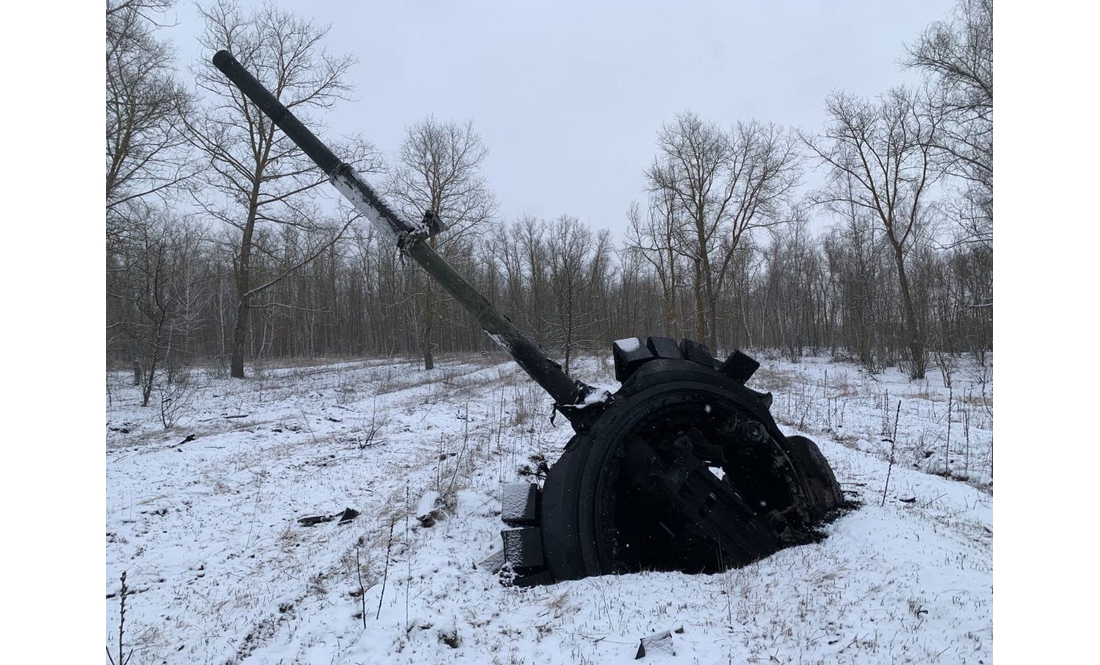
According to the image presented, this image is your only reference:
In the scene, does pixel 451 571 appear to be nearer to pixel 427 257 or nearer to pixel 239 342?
pixel 427 257

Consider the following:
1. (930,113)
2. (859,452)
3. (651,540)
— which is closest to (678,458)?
(651,540)

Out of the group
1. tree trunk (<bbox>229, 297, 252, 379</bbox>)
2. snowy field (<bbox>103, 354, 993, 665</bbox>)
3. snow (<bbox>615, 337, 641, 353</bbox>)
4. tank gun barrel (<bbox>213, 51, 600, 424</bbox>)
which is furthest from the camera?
tree trunk (<bbox>229, 297, 252, 379</bbox>)

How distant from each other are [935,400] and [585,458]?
1313 centimetres

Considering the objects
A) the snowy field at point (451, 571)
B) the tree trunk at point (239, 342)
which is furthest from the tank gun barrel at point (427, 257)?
the tree trunk at point (239, 342)

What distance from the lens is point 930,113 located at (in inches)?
647

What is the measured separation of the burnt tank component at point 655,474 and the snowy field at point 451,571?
1.05 feet

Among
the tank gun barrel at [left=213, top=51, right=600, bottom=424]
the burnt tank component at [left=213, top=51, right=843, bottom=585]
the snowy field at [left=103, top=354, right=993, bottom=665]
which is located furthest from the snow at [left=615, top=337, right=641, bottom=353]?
the snowy field at [left=103, top=354, right=993, bottom=665]

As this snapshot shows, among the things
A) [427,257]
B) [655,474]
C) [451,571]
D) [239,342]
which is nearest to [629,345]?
[655,474]

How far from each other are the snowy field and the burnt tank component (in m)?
0.32

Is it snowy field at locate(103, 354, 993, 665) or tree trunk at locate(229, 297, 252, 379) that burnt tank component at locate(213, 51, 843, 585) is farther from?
tree trunk at locate(229, 297, 252, 379)

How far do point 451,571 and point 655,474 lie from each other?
5.91 feet

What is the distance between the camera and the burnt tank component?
3980 millimetres

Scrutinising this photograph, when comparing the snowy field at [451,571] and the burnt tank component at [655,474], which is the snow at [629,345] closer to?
the burnt tank component at [655,474]

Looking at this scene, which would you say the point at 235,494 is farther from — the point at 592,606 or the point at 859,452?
the point at 859,452
